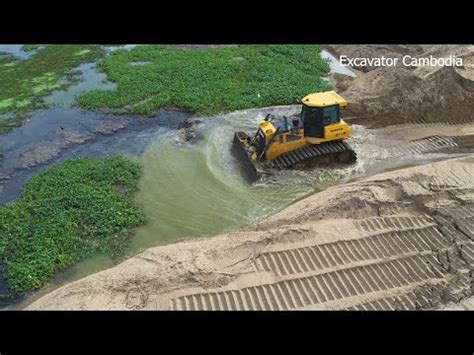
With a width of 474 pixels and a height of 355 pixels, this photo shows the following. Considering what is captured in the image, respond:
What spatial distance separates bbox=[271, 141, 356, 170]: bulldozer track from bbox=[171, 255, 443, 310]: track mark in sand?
4994mm

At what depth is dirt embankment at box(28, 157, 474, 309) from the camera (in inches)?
395

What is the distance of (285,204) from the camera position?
13.7 meters

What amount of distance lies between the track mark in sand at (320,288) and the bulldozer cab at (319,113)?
561 cm

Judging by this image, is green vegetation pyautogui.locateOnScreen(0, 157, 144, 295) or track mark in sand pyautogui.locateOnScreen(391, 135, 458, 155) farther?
track mark in sand pyautogui.locateOnScreen(391, 135, 458, 155)

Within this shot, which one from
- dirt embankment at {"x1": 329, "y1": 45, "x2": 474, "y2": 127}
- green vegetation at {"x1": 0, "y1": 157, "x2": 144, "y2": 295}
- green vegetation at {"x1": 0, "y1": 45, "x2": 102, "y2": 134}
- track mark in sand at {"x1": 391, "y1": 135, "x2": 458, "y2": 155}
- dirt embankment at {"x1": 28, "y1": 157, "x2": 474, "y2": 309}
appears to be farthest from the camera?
green vegetation at {"x1": 0, "y1": 45, "x2": 102, "y2": 134}

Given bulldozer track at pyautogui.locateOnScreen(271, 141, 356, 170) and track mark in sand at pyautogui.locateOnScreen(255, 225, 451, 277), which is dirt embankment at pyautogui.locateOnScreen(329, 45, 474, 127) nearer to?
bulldozer track at pyautogui.locateOnScreen(271, 141, 356, 170)

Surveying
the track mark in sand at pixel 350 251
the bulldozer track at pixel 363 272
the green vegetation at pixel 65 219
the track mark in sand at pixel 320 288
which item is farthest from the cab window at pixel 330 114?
the green vegetation at pixel 65 219

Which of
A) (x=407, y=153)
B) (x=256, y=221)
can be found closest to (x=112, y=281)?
(x=256, y=221)

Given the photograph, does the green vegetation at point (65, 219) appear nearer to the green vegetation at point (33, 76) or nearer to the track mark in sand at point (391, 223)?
the green vegetation at point (33, 76)

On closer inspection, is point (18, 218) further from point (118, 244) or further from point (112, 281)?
point (112, 281)

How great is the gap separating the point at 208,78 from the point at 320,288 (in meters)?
13.1

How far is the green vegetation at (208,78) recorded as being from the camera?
63.5ft

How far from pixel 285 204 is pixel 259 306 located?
169 inches

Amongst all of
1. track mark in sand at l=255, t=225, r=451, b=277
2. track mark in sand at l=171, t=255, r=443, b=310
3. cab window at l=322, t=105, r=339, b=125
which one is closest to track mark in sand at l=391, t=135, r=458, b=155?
cab window at l=322, t=105, r=339, b=125
